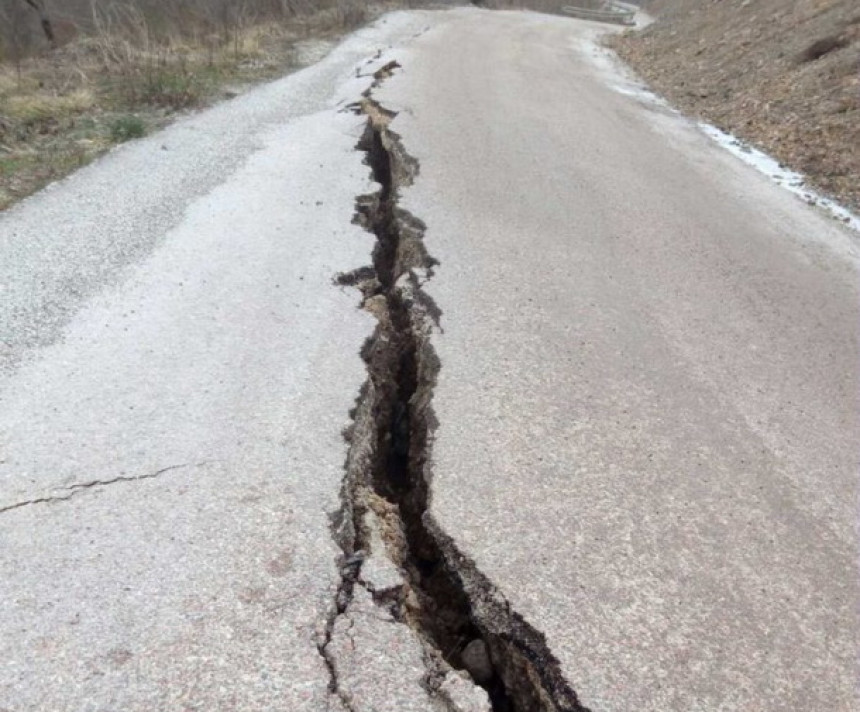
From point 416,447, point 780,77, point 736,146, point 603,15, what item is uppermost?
point 416,447

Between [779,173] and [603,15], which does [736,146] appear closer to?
[779,173]

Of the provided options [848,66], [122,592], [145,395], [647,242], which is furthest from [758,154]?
[122,592]

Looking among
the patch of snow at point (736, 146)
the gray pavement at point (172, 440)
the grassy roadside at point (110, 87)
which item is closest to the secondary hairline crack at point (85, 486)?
the gray pavement at point (172, 440)

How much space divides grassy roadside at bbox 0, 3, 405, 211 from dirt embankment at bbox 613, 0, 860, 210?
5.85 metres

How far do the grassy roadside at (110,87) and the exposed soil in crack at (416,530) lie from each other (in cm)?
303

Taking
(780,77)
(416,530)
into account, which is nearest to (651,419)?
(416,530)

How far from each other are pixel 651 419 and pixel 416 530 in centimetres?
128

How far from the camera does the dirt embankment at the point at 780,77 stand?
7.11 metres

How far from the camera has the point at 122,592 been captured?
2084 millimetres

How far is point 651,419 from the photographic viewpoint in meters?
3.18

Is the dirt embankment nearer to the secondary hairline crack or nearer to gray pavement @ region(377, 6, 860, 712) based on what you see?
gray pavement @ region(377, 6, 860, 712)

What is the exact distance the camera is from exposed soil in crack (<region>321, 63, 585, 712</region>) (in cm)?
204

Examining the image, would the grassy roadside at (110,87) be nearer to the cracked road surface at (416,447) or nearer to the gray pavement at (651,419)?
the cracked road surface at (416,447)

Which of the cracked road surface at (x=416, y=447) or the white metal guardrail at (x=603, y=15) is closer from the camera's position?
the cracked road surface at (x=416, y=447)
